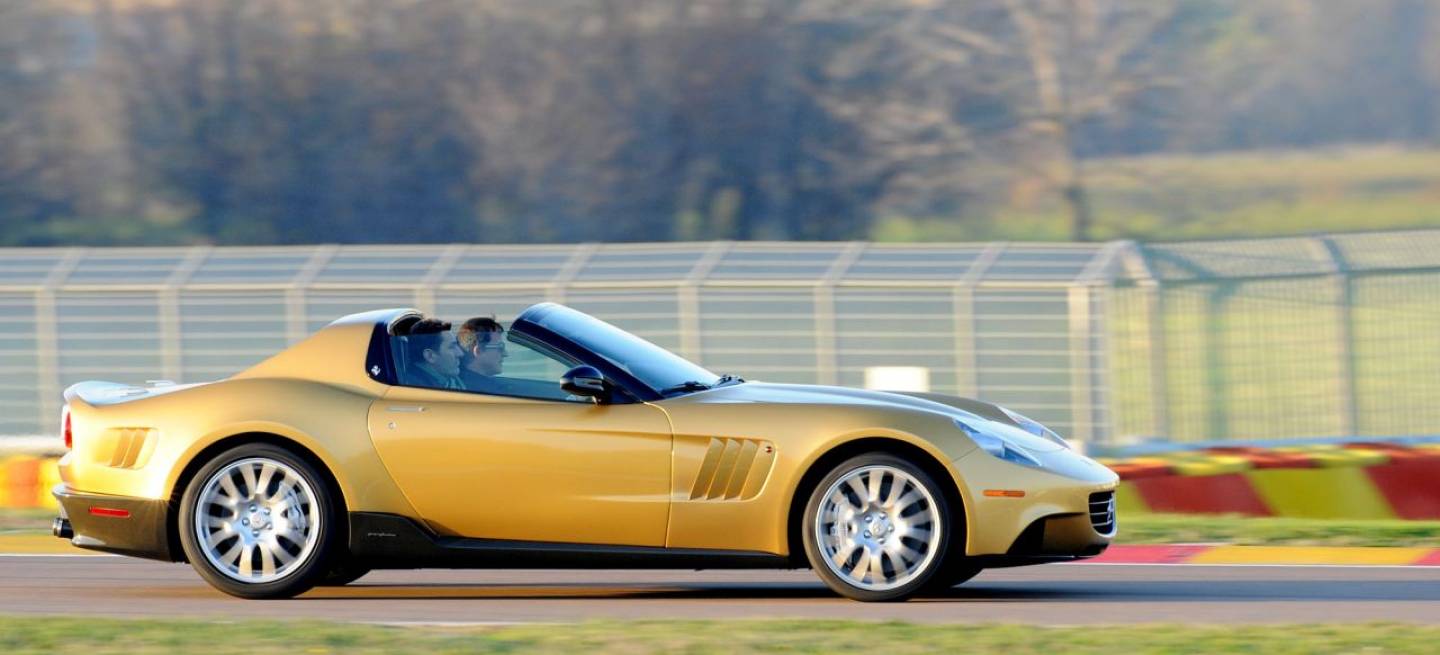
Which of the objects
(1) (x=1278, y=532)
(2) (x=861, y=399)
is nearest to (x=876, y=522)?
(2) (x=861, y=399)

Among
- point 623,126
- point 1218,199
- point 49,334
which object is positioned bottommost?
point 49,334

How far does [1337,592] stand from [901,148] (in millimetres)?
31060

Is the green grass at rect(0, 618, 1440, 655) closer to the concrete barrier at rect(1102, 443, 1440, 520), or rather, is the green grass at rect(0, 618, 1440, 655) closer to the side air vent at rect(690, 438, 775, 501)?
the side air vent at rect(690, 438, 775, 501)

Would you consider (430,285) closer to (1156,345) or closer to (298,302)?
(298,302)

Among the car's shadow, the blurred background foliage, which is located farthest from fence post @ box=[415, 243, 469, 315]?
the blurred background foliage

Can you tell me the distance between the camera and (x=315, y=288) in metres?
17.1

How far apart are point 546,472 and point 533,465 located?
6 cm

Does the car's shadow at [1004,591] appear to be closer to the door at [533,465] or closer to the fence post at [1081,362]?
the door at [533,465]

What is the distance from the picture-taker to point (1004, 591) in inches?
340

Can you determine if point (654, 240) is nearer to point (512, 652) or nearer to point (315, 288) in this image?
point (315, 288)

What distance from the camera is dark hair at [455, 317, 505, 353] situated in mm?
8445

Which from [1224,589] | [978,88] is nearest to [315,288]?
[1224,589]

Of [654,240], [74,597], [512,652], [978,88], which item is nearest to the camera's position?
[512,652]

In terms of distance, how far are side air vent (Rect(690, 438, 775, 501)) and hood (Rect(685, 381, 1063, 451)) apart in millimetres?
237
